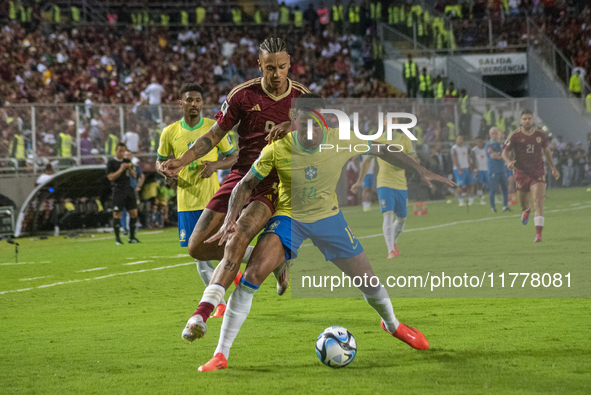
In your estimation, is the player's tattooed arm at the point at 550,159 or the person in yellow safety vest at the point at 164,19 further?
the person in yellow safety vest at the point at 164,19

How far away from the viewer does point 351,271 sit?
542 centimetres

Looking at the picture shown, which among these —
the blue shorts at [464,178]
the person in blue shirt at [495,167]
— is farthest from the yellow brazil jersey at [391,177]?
the person in blue shirt at [495,167]

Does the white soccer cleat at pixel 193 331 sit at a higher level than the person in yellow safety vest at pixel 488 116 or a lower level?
lower

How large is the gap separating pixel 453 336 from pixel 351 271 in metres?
1.26

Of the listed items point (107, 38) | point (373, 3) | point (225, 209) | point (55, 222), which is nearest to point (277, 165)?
point (225, 209)

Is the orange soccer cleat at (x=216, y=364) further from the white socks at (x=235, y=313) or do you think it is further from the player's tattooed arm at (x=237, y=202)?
the player's tattooed arm at (x=237, y=202)

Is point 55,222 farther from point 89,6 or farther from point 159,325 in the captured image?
point 89,6

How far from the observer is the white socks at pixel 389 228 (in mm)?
10898

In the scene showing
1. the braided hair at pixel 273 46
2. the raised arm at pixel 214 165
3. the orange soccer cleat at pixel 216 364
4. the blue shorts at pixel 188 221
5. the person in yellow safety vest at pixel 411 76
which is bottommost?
the orange soccer cleat at pixel 216 364

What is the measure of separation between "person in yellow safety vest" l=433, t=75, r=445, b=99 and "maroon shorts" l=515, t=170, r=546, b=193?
47.9 ft

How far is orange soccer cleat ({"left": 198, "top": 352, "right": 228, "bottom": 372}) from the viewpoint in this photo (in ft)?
16.6

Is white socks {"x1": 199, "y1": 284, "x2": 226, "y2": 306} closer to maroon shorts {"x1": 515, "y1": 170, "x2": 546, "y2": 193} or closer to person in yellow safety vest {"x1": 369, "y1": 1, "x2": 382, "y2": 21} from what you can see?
maroon shorts {"x1": 515, "y1": 170, "x2": 546, "y2": 193}

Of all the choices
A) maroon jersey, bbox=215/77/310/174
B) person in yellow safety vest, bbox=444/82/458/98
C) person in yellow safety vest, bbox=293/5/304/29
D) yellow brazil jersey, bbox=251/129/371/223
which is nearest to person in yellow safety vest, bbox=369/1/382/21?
person in yellow safety vest, bbox=293/5/304/29

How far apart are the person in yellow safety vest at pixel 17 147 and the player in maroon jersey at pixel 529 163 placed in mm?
11654
